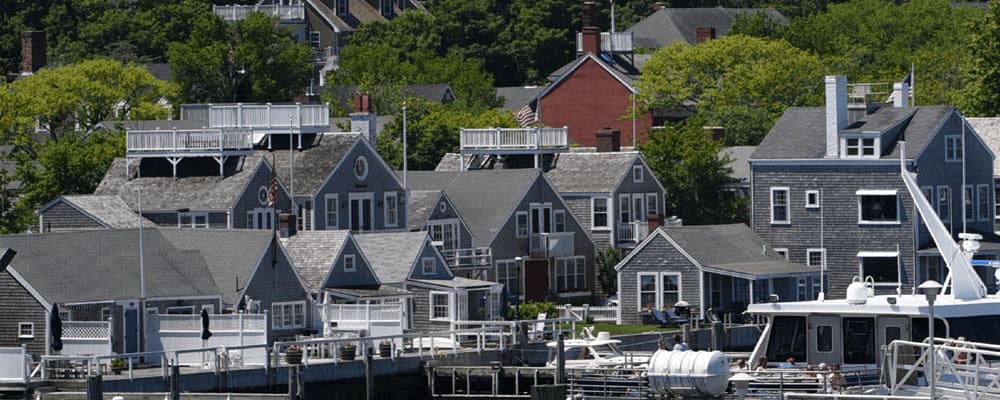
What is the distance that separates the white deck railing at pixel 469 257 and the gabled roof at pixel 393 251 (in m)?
6.03

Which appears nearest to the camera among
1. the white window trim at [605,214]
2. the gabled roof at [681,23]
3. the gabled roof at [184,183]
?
the gabled roof at [184,183]

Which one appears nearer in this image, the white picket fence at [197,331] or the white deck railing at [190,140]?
the white picket fence at [197,331]

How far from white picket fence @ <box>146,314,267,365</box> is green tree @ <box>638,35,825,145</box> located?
53.6 m

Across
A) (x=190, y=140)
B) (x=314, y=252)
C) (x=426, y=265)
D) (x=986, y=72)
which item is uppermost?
(x=986, y=72)

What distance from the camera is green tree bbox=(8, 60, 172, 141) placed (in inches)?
4306

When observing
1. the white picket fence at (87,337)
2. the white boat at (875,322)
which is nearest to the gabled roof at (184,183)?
the white picket fence at (87,337)

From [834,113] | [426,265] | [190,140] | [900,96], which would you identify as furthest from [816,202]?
[190,140]

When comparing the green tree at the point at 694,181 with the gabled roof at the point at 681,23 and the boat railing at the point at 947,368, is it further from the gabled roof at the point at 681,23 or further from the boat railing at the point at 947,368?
the gabled roof at the point at 681,23

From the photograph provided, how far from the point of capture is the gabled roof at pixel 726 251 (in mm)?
82688

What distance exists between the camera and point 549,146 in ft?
311

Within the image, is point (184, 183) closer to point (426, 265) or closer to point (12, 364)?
point (426, 265)

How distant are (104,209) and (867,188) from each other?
2621 cm

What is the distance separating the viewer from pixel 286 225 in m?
75.2

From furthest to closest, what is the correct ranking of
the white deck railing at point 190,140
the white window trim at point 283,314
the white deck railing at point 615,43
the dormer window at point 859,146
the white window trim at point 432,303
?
the white deck railing at point 615,43 → the dormer window at point 859,146 → the white deck railing at point 190,140 → the white window trim at point 432,303 → the white window trim at point 283,314
